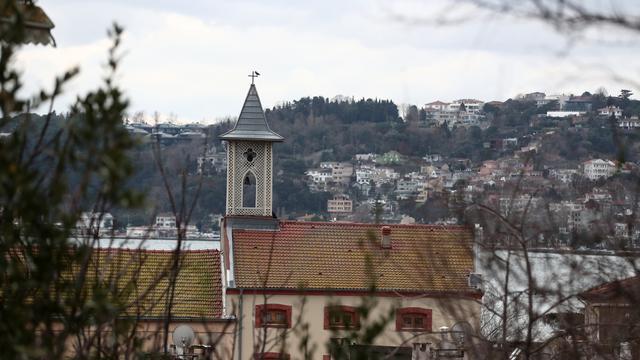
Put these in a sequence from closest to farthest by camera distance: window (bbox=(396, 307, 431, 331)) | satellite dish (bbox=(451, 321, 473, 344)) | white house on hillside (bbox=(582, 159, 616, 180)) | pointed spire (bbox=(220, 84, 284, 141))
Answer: satellite dish (bbox=(451, 321, 473, 344))
white house on hillside (bbox=(582, 159, 616, 180))
window (bbox=(396, 307, 431, 331))
pointed spire (bbox=(220, 84, 284, 141))

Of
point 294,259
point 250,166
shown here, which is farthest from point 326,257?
point 250,166

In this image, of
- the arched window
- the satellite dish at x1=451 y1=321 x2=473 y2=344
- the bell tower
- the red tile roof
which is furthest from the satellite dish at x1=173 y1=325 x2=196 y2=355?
the arched window

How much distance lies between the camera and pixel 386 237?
37.9 meters

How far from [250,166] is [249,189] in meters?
1.65

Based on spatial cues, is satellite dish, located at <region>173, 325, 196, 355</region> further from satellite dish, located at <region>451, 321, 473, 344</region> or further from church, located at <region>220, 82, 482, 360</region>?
church, located at <region>220, 82, 482, 360</region>

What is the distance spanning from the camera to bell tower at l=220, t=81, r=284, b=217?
40.2 metres

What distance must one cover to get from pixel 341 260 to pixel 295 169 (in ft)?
360

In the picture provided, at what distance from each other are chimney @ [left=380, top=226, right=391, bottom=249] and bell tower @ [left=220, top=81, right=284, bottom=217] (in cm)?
341

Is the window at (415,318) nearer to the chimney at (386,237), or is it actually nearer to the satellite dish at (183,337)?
the chimney at (386,237)

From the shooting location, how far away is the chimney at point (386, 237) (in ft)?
124

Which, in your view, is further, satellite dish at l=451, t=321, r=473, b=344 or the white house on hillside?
the white house on hillside

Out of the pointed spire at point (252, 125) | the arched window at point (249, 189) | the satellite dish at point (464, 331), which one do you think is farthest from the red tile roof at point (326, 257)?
the satellite dish at point (464, 331)

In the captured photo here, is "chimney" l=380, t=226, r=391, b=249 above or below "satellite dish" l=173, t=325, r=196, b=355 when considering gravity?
above

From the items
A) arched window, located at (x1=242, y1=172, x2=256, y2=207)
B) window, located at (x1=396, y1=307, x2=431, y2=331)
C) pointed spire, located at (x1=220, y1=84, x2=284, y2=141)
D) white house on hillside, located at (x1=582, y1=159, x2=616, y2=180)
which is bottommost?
window, located at (x1=396, y1=307, x2=431, y2=331)
